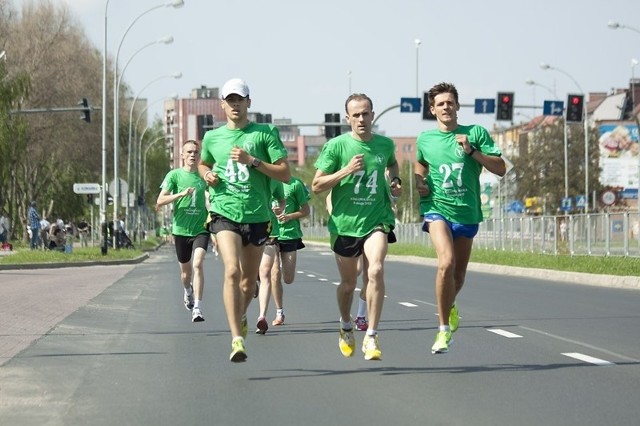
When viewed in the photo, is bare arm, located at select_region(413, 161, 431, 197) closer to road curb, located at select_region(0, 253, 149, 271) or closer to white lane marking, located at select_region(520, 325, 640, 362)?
white lane marking, located at select_region(520, 325, 640, 362)

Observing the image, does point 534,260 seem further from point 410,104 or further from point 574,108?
point 410,104

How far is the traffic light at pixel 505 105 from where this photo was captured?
51.8 metres

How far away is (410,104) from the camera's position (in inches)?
2215

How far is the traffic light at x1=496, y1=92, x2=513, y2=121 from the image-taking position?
51750 mm

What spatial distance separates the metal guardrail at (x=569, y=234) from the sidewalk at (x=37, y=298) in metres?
12.8

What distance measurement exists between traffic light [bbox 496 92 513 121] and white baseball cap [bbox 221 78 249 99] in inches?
1652

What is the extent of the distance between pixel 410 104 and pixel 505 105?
548 cm

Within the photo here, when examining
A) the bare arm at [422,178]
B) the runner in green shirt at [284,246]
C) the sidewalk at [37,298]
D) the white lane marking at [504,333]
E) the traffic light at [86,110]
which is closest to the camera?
the bare arm at [422,178]

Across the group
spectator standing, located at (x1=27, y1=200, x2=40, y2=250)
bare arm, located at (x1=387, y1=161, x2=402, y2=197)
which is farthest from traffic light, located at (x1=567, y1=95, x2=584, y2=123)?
bare arm, located at (x1=387, y1=161, x2=402, y2=197)

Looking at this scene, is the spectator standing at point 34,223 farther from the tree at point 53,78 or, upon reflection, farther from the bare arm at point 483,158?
the bare arm at point 483,158

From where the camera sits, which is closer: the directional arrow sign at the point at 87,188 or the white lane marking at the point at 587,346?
the white lane marking at the point at 587,346

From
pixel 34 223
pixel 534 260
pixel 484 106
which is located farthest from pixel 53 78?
pixel 534 260

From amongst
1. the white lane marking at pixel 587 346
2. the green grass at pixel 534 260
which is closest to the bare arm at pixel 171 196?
the white lane marking at pixel 587 346

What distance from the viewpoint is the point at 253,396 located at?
9.02m
